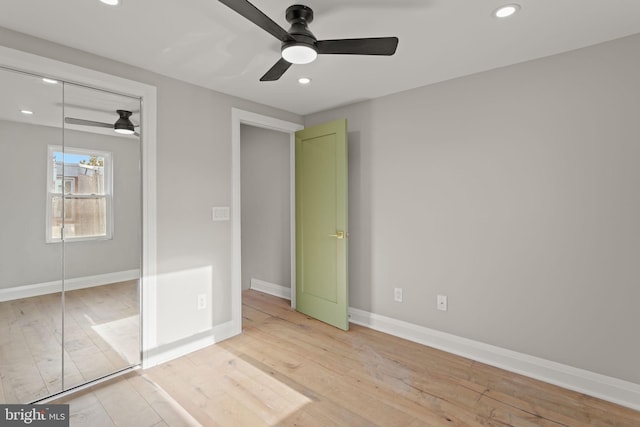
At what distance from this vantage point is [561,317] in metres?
2.28

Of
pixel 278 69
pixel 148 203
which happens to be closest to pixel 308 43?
pixel 278 69

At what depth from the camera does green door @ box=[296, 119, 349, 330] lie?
3246 mm

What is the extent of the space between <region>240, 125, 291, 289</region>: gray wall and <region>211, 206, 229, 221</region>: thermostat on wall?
1.28 meters

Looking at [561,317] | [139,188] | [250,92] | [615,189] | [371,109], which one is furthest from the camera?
[371,109]

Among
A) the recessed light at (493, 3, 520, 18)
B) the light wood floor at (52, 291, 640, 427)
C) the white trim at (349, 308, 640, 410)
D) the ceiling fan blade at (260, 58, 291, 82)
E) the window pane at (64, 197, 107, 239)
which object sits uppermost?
the recessed light at (493, 3, 520, 18)

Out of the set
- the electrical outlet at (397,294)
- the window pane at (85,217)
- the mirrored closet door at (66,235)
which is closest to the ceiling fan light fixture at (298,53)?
the mirrored closet door at (66,235)

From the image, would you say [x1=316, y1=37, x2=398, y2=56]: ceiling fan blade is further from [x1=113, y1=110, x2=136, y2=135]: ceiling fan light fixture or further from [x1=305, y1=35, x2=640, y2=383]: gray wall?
[x1=113, y1=110, x2=136, y2=135]: ceiling fan light fixture

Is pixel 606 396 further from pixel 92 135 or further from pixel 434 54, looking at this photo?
pixel 92 135

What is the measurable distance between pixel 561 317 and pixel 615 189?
0.96 meters

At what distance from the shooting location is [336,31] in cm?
198

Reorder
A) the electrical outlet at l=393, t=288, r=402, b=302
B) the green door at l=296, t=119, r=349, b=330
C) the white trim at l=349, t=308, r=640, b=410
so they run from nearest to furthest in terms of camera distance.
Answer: the white trim at l=349, t=308, r=640, b=410 → the electrical outlet at l=393, t=288, r=402, b=302 → the green door at l=296, t=119, r=349, b=330

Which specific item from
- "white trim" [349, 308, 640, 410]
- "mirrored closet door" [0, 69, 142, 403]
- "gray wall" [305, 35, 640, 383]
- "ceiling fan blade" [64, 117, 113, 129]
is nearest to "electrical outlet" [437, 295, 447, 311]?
"gray wall" [305, 35, 640, 383]

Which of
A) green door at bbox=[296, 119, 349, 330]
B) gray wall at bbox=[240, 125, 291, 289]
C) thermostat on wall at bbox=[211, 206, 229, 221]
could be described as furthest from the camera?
gray wall at bbox=[240, 125, 291, 289]

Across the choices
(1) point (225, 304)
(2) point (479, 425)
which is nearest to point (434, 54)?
(2) point (479, 425)
